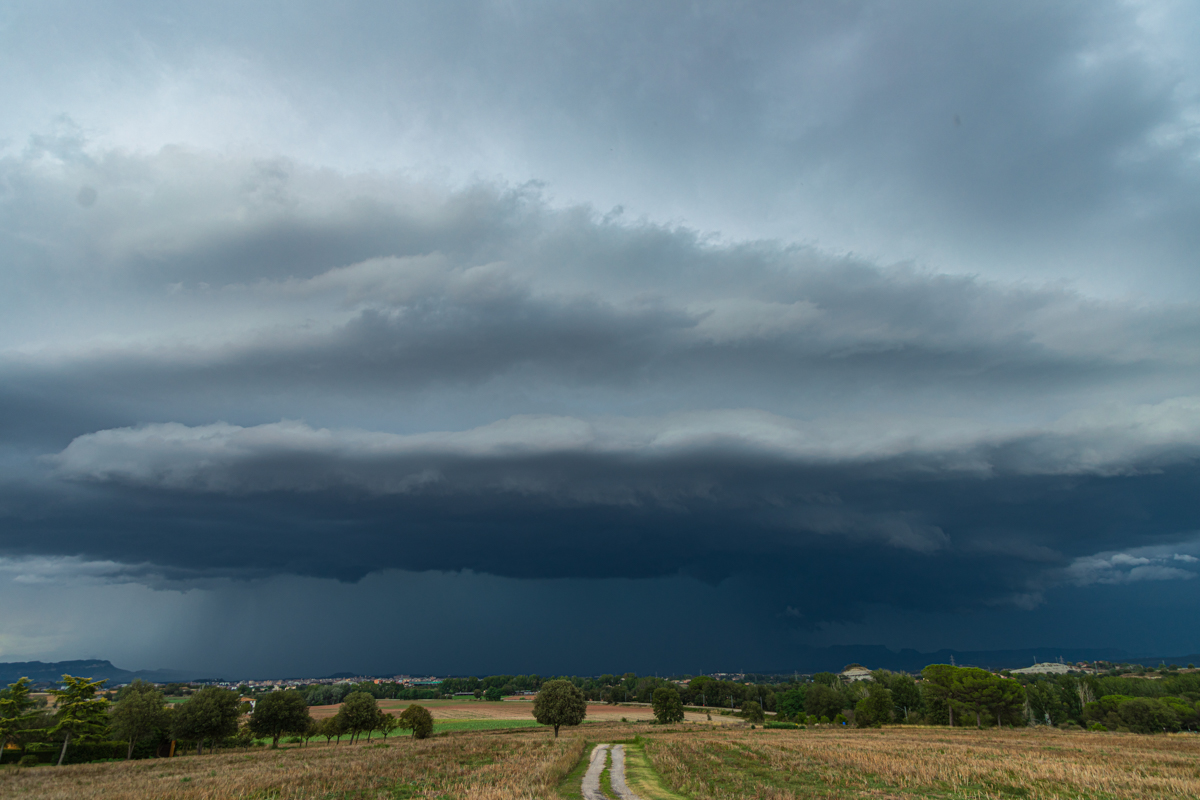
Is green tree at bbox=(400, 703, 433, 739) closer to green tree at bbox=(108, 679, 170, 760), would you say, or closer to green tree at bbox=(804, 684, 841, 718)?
green tree at bbox=(108, 679, 170, 760)

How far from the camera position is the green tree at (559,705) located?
10531cm

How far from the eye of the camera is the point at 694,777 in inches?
1770

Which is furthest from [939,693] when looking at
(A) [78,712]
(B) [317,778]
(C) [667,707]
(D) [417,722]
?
(A) [78,712]

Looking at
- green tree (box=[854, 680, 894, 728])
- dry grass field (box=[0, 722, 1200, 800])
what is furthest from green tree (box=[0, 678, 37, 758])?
green tree (box=[854, 680, 894, 728])

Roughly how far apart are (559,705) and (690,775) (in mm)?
66000

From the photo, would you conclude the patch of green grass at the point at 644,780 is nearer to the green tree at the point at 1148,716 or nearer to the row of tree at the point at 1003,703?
the row of tree at the point at 1003,703

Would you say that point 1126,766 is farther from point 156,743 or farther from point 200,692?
point 156,743

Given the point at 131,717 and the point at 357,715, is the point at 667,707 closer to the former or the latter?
the point at 357,715

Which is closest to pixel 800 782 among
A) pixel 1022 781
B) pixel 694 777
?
pixel 694 777

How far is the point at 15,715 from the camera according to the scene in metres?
77.1

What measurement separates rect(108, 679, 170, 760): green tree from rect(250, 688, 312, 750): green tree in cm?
1465

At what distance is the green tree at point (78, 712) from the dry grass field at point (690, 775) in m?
9.49

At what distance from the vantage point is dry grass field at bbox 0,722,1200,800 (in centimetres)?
3884

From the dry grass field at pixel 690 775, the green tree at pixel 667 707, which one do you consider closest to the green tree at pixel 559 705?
the dry grass field at pixel 690 775
